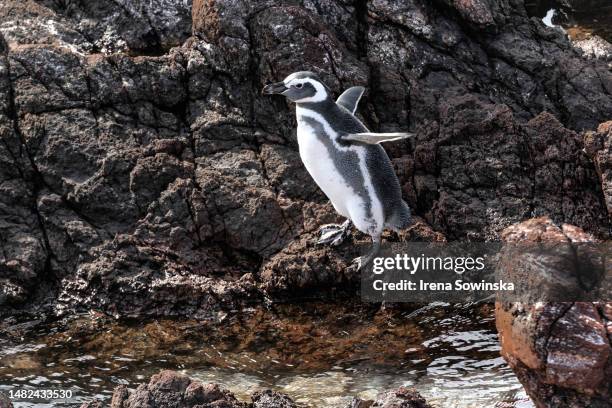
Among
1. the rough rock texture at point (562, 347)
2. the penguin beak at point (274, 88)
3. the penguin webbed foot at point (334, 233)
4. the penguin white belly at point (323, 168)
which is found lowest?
the rough rock texture at point (562, 347)

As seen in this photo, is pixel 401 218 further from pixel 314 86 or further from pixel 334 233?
pixel 314 86

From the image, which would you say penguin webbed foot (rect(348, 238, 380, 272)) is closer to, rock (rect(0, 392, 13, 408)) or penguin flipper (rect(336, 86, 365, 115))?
penguin flipper (rect(336, 86, 365, 115))

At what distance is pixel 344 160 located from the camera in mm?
6973

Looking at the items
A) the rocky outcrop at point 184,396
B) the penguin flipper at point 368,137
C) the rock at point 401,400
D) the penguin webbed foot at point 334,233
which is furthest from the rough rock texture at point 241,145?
the rock at point 401,400

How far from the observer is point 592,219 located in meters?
7.54

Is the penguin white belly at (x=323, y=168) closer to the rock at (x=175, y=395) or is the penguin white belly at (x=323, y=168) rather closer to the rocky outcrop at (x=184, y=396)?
the rocky outcrop at (x=184, y=396)

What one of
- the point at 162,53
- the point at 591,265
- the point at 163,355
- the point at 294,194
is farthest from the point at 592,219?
the point at 162,53

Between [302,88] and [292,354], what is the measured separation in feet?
6.72

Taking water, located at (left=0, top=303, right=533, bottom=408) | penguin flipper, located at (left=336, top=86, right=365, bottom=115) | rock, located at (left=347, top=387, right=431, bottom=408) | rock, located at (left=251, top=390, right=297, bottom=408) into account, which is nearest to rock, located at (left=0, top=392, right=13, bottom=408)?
water, located at (left=0, top=303, right=533, bottom=408)

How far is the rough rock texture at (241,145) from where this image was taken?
7.24 meters

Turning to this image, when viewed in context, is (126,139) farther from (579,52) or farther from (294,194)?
(579,52)

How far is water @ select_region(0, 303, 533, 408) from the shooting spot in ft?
19.1

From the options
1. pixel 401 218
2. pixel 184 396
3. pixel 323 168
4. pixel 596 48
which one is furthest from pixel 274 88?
pixel 596 48

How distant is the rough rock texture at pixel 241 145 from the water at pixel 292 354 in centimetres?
34
